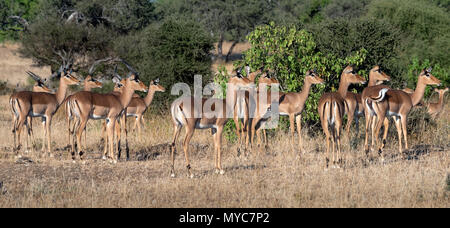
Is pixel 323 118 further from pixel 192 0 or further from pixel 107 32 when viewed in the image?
pixel 192 0

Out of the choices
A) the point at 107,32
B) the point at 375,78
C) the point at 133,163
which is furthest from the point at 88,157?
the point at 107,32

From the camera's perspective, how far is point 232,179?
8875 mm

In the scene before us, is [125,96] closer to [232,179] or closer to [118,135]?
[118,135]

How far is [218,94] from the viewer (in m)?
13.4

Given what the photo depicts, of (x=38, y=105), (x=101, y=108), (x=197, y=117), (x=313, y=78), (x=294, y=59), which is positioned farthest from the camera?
(x=294, y=59)

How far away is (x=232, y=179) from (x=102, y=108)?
3501 mm

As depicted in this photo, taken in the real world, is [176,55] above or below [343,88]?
above

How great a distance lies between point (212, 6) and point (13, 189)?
108 feet

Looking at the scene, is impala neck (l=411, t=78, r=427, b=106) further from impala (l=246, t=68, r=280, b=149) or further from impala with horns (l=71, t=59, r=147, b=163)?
impala with horns (l=71, t=59, r=147, b=163)

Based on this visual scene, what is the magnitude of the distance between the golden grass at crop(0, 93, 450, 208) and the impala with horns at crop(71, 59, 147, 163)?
1.67 ft

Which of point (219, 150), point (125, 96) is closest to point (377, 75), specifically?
point (219, 150)

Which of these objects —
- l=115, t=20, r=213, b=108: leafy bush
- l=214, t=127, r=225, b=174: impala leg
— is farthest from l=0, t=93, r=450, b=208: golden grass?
l=115, t=20, r=213, b=108: leafy bush

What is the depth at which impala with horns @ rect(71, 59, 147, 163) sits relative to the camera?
10812 mm

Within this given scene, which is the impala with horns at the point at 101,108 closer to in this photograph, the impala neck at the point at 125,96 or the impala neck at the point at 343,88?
the impala neck at the point at 125,96
